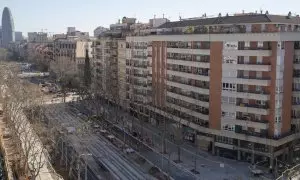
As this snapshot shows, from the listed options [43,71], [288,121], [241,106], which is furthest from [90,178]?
[43,71]

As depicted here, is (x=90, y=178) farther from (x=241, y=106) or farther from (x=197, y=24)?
(x=197, y=24)

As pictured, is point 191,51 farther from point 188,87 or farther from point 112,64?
point 112,64

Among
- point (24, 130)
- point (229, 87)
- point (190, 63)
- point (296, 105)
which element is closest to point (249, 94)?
point (229, 87)

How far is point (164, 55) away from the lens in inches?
2963

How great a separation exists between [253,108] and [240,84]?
4000 millimetres

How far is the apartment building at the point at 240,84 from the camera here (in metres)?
55.2

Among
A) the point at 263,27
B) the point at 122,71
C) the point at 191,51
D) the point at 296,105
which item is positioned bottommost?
the point at 296,105

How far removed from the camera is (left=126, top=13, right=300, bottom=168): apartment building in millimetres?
55156

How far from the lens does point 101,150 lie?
216 feet

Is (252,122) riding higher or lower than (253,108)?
lower

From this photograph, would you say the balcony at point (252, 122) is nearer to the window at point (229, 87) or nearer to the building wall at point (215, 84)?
the building wall at point (215, 84)

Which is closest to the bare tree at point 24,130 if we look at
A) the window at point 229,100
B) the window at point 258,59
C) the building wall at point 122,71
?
the building wall at point 122,71

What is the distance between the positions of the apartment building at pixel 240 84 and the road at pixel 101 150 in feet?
42.8

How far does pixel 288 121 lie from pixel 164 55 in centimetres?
2719
